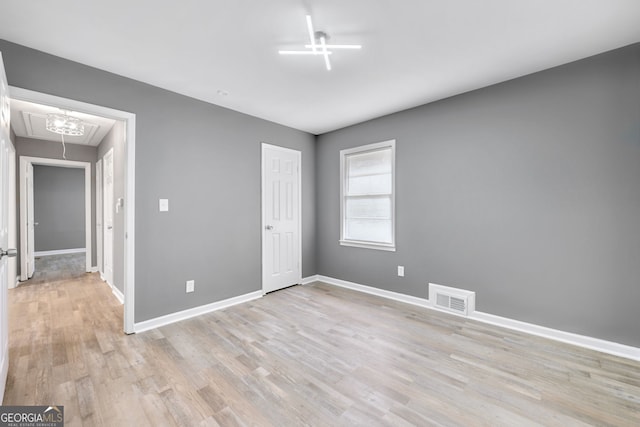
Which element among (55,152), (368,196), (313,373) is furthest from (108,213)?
(313,373)

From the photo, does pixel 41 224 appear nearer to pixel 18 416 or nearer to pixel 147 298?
pixel 147 298

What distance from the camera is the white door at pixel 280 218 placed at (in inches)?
154

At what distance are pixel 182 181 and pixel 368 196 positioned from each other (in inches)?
97.8

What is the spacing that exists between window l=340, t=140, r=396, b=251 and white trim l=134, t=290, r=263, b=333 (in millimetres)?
1645

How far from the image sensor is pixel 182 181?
307 centimetres

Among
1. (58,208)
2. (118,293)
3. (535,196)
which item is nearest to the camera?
(535,196)

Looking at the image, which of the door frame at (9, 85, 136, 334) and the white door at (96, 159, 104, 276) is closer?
the door frame at (9, 85, 136, 334)

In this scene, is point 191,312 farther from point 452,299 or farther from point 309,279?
point 452,299

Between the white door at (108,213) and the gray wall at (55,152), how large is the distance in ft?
2.28

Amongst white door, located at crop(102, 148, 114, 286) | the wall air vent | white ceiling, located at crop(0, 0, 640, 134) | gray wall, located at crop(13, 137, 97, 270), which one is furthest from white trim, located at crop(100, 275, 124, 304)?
the wall air vent

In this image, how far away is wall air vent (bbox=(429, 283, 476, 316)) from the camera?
9.79ft

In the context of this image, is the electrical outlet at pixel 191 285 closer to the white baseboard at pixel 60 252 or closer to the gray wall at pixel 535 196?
the gray wall at pixel 535 196

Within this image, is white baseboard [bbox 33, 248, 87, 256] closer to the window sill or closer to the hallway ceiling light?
the hallway ceiling light

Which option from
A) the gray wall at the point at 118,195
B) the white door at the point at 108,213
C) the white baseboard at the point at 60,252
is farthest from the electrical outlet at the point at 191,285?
the white baseboard at the point at 60,252
